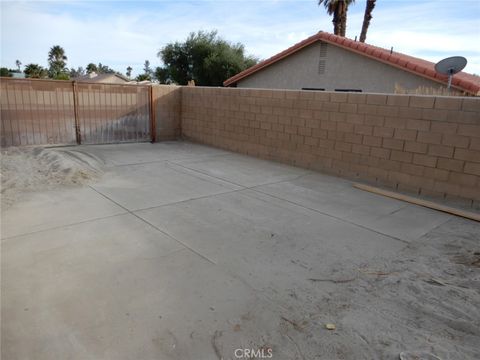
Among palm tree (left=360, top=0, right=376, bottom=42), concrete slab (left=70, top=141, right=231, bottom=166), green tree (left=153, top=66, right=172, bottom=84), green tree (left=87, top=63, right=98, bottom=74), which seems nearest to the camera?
concrete slab (left=70, top=141, right=231, bottom=166)

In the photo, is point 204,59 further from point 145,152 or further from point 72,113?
point 145,152

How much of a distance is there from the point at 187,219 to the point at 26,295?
7.01 feet

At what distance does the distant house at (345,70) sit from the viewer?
1081 cm

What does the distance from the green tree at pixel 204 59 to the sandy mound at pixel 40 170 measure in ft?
61.1

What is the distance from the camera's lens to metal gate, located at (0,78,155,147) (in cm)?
878

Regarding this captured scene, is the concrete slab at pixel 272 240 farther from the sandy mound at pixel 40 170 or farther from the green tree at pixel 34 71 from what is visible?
the green tree at pixel 34 71

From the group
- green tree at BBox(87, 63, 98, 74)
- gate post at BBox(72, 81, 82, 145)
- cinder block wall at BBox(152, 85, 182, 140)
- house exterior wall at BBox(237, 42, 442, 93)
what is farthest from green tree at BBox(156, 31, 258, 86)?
green tree at BBox(87, 63, 98, 74)

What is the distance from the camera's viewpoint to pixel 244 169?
7961 millimetres

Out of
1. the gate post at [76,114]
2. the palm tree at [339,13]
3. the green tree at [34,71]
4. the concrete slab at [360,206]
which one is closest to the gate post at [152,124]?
the gate post at [76,114]

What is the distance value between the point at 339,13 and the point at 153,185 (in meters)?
18.3

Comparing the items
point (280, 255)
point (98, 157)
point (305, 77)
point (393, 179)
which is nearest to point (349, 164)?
point (393, 179)

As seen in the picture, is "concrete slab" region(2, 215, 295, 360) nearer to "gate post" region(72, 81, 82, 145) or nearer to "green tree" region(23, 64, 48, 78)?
"gate post" region(72, 81, 82, 145)

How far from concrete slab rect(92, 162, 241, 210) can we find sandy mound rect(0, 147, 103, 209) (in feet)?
1.51

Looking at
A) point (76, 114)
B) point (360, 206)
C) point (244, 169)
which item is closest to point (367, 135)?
point (360, 206)
